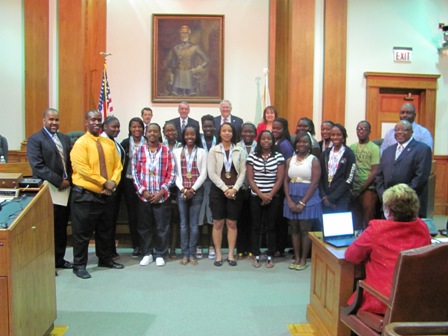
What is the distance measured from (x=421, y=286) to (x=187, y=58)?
6.98 metres

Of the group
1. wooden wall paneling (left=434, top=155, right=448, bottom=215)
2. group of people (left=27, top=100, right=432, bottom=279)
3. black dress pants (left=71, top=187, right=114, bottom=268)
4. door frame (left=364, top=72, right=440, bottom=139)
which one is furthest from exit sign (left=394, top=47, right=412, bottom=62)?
black dress pants (left=71, top=187, right=114, bottom=268)

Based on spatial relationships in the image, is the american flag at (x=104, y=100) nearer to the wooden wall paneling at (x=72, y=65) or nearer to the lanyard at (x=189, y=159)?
the wooden wall paneling at (x=72, y=65)

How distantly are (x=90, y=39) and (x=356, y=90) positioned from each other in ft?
15.5

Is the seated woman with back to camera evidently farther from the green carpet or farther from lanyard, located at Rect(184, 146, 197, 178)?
lanyard, located at Rect(184, 146, 197, 178)

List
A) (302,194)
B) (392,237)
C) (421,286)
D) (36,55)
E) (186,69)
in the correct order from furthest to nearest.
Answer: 1. (186,69)
2. (36,55)
3. (302,194)
4. (392,237)
5. (421,286)

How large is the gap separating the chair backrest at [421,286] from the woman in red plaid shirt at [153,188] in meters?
3.16

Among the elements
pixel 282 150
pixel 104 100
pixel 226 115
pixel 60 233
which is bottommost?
pixel 60 233

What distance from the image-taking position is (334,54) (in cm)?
738

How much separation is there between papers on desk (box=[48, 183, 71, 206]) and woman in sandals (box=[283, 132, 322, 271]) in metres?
2.37

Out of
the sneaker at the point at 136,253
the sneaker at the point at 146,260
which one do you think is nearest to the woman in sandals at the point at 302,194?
the sneaker at the point at 146,260

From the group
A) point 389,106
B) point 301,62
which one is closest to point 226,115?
point 301,62

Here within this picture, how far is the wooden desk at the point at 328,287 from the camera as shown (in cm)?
275

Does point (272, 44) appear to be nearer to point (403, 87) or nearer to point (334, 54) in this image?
point (334, 54)

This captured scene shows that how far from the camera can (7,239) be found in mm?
2324
